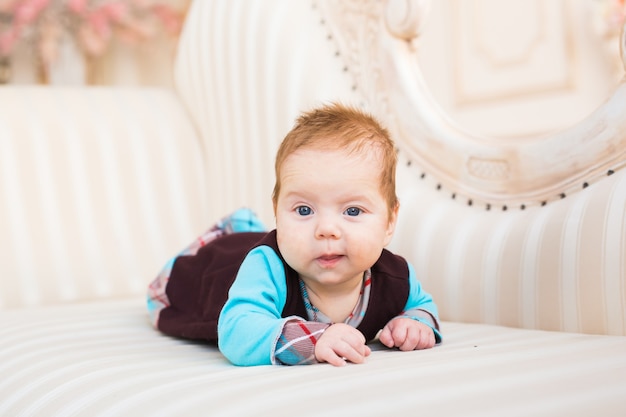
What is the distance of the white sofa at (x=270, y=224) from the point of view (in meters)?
0.89

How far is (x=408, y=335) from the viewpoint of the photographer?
1.18 m

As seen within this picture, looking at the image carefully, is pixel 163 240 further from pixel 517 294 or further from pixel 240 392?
pixel 240 392

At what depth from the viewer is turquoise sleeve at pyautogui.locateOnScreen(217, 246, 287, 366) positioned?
1080mm

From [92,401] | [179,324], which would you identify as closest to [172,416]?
[92,401]

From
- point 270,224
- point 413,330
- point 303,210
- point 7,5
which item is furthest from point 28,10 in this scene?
point 413,330

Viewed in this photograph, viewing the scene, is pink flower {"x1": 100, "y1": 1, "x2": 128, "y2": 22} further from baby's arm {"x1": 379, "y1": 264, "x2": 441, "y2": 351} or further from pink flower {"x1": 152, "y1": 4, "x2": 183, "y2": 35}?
baby's arm {"x1": 379, "y1": 264, "x2": 441, "y2": 351}

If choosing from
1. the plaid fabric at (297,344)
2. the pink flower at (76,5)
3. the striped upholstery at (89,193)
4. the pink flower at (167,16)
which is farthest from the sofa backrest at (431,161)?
the pink flower at (167,16)

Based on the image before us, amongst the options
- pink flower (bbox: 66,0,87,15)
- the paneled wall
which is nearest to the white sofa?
pink flower (bbox: 66,0,87,15)

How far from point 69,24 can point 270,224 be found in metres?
1.76

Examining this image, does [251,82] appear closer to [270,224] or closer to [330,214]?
[270,224]

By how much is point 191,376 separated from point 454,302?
71 centimetres

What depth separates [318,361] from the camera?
3.51ft

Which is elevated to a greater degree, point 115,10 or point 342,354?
point 115,10

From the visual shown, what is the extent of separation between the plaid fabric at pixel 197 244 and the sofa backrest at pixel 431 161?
0.33 meters
